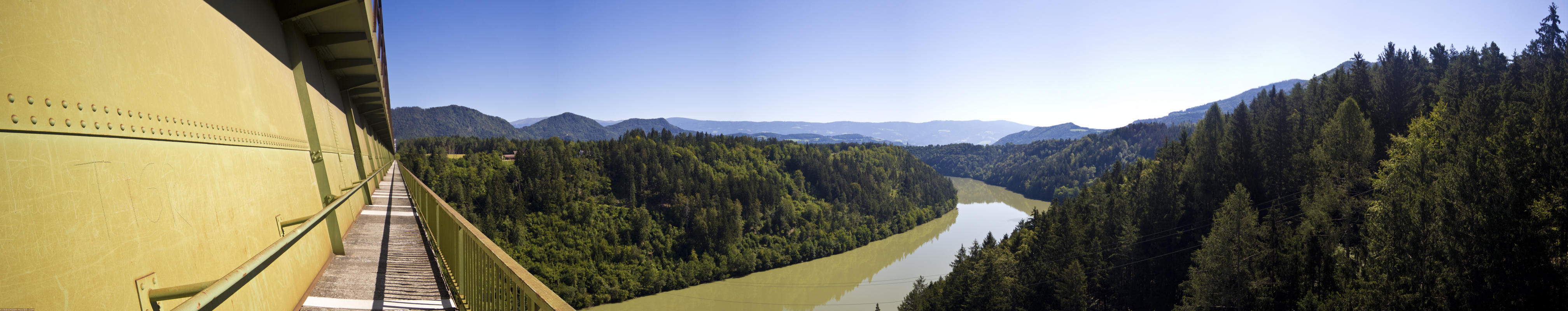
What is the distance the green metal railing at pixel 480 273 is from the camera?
7.29 ft

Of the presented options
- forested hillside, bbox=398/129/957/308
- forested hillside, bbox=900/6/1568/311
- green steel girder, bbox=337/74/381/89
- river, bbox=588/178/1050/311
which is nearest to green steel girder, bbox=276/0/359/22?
green steel girder, bbox=337/74/381/89

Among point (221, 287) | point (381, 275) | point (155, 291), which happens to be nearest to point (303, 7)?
point (381, 275)

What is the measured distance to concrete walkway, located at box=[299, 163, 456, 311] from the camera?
4.08 m

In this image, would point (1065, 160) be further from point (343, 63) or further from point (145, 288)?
point (145, 288)

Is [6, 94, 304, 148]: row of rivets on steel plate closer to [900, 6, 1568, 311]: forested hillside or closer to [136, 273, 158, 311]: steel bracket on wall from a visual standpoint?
[136, 273, 158, 311]: steel bracket on wall

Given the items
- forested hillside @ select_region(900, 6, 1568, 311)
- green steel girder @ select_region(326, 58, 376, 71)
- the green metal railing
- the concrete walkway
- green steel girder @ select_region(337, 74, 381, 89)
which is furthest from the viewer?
forested hillside @ select_region(900, 6, 1568, 311)

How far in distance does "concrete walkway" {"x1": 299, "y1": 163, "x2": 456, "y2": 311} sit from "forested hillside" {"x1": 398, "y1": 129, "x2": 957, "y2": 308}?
4285cm

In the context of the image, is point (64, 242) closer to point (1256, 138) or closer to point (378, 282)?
point (378, 282)

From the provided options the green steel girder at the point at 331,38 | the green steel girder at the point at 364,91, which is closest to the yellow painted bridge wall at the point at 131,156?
the green steel girder at the point at 331,38

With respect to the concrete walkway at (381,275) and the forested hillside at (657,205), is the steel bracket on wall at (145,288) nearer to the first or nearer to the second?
the concrete walkway at (381,275)

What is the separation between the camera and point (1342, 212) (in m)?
27.0

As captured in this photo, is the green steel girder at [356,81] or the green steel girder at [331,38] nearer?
the green steel girder at [331,38]

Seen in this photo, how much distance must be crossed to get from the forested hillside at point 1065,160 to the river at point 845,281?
36.1m

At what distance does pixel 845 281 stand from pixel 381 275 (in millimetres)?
53934
